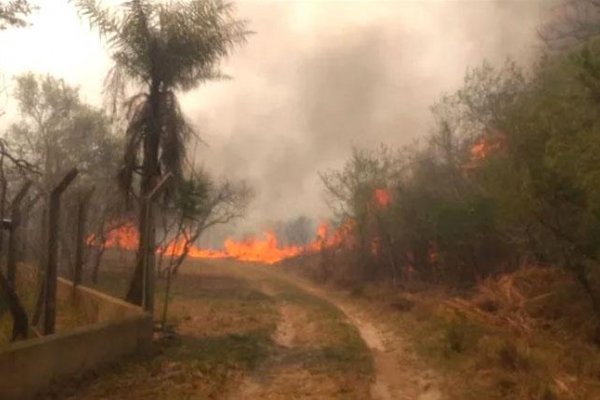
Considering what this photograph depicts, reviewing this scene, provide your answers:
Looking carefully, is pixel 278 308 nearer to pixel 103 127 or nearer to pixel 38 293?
pixel 38 293

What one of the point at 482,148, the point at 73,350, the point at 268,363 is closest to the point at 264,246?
the point at 482,148

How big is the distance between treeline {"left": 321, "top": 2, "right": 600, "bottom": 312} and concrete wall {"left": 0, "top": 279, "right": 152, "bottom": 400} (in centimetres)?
986

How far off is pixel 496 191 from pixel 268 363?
25.1 feet

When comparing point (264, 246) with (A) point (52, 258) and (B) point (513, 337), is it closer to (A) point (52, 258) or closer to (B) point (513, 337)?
(B) point (513, 337)

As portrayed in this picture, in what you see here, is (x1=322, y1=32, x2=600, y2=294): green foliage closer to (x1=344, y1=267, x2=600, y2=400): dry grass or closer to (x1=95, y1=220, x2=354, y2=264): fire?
(x1=344, y1=267, x2=600, y2=400): dry grass

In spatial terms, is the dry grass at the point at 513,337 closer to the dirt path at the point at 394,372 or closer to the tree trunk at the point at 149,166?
the dirt path at the point at 394,372

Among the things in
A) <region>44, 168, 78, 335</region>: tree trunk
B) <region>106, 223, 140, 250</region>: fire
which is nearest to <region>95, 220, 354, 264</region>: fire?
<region>106, 223, 140, 250</region>: fire

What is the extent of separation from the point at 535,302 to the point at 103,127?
28309mm

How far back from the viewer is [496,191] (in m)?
16.9

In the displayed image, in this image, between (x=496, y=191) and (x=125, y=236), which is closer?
(x=496, y=191)

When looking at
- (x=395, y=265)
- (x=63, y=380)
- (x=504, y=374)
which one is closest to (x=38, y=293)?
(x=63, y=380)

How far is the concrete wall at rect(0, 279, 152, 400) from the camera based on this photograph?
9.41 m

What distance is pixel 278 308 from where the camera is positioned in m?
26.5

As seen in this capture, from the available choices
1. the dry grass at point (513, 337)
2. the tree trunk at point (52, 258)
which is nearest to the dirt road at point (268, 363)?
the dry grass at point (513, 337)
